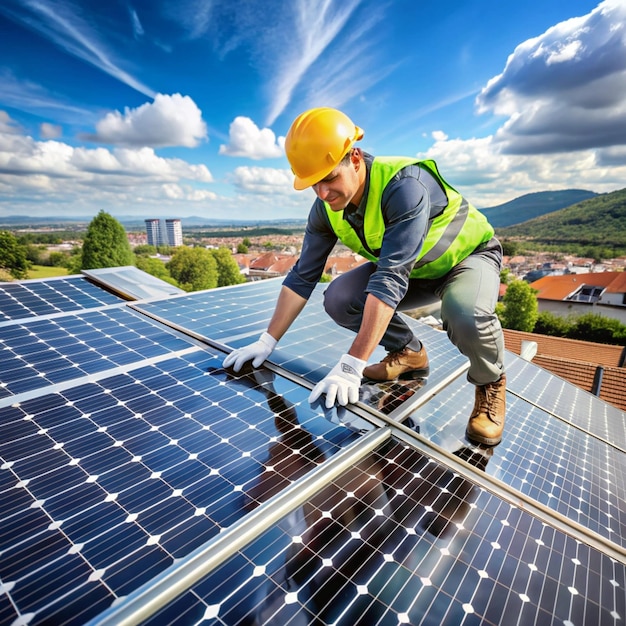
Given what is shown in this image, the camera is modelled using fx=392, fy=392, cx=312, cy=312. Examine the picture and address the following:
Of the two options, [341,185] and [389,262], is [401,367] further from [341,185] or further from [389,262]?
[341,185]

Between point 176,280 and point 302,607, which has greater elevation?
point 302,607

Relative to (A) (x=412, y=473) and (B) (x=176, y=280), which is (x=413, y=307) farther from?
(B) (x=176, y=280)

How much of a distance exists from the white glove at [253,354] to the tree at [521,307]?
4779cm

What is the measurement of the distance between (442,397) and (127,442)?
2.96 meters

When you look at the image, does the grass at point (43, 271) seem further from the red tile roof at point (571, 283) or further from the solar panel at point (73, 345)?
the red tile roof at point (571, 283)

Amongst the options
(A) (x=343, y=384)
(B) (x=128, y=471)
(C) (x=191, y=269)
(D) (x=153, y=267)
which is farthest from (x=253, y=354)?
(C) (x=191, y=269)

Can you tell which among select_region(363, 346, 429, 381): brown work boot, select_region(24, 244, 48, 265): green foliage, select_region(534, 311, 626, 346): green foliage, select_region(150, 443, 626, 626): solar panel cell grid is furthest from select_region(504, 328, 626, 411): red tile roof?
select_region(24, 244, 48, 265): green foliage

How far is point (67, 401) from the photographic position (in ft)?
9.83

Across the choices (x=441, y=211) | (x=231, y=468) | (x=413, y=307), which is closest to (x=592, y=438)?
(x=413, y=307)

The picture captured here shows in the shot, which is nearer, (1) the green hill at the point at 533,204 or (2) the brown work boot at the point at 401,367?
(2) the brown work boot at the point at 401,367

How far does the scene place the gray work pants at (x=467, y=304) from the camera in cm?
347

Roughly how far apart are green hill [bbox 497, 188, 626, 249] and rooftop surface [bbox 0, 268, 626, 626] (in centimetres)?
8100

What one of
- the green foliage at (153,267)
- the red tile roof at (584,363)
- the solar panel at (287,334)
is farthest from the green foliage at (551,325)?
the solar panel at (287,334)

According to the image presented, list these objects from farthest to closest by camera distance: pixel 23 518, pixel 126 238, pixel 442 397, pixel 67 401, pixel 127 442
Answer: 1. pixel 126 238
2. pixel 442 397
3. pixel 67 401
4. pixel 127 442
5. pixel 23 518
